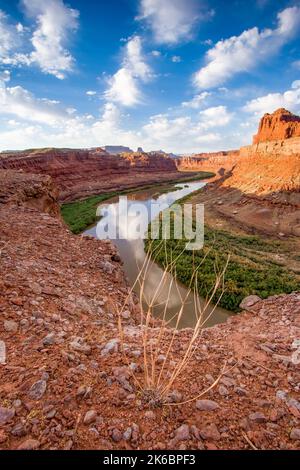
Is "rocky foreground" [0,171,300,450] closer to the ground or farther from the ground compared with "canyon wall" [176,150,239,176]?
closer to the ground

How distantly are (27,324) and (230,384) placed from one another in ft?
8.92

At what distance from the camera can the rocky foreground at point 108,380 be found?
85.2 inches

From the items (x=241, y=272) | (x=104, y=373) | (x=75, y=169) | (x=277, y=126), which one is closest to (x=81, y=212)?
(x=241, y=272)

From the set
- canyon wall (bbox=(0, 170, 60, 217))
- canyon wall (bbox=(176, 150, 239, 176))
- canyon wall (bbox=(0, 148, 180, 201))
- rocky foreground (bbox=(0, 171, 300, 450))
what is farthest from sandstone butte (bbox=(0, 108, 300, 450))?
canyon wall (bbox=(176, 150, 239, 176))

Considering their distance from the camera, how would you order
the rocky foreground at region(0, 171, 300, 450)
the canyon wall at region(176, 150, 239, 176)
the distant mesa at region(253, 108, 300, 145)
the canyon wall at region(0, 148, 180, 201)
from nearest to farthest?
the rocky foreground at region(0, 171, 300, 450) < the canyon wall at region(0, 148, 180, 201) < the distant mesa at region(253, 108, 300, 145) < the canyon wall at region(176, 150, 239, 176)

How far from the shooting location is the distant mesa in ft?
151

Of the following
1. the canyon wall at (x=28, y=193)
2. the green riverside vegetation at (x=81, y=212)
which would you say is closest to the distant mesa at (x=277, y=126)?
the green riverside vegetation at (x=81, y=212)

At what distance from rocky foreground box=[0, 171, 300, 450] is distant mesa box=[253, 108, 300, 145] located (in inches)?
1979

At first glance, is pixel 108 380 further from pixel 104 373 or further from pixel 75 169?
pixel 75 169

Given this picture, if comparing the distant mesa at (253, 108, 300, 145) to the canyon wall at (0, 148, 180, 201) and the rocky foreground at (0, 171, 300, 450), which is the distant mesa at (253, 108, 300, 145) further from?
the rocky foreground at (0, 171, 300, 450)

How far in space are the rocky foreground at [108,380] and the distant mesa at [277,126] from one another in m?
50.3

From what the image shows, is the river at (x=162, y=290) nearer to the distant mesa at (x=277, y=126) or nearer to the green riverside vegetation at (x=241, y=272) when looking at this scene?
the green riverside vegetation at (x=241, y=272)
